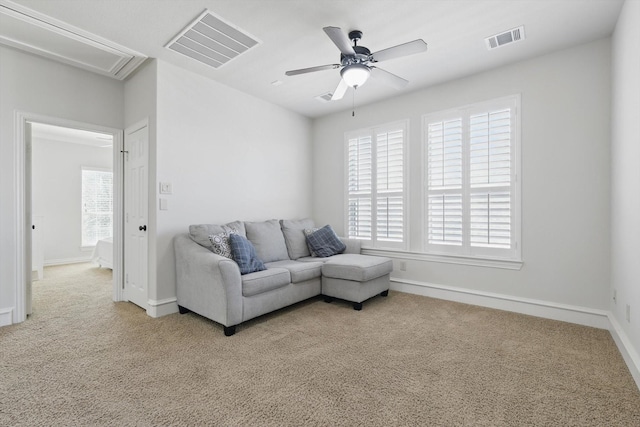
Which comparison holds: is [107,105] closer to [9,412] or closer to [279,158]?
[279,158]

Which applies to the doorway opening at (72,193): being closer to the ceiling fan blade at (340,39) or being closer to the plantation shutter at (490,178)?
the ceiling fan blade at (340,39)

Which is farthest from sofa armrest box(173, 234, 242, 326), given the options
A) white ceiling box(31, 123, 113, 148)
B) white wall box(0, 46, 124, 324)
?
white ceiling box(31, 123, 113, 148)

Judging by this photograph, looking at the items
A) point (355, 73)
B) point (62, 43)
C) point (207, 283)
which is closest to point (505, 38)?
point (355, 73)

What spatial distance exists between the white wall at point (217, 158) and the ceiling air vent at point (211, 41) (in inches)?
19.0

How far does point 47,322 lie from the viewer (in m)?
3.16

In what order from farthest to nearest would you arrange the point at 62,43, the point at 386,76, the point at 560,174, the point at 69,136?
the point at 69,136 < the point at 560,174 < the point at 62,43 < the point at 386,76

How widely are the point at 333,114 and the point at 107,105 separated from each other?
312 centimetres

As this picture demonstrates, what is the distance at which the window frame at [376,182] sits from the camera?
424 centimetres

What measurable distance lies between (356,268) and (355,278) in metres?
0.11

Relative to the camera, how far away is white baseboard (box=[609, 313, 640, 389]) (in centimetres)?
202

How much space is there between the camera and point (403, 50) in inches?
96.7

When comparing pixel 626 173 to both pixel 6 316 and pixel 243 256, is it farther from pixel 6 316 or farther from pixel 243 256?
pixel 6 316

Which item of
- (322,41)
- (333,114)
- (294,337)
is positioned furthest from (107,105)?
(294,337)

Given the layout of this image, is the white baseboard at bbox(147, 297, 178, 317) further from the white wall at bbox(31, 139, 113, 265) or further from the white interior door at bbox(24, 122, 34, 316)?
the white wall at bbox(31, 139, 113, 265)
